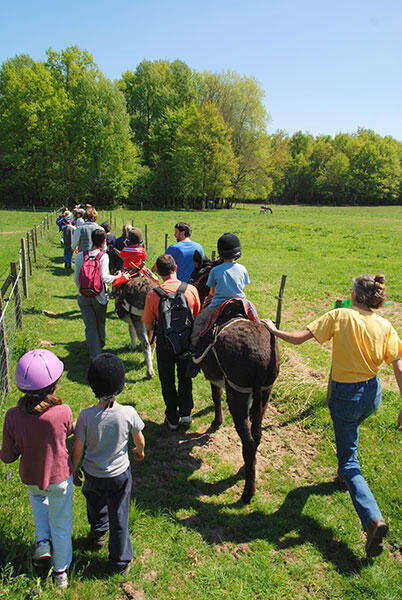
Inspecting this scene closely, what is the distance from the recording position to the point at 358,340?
3.36m

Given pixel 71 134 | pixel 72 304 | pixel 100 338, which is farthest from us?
pixel 71 134

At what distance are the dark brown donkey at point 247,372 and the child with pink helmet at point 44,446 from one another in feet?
5.56

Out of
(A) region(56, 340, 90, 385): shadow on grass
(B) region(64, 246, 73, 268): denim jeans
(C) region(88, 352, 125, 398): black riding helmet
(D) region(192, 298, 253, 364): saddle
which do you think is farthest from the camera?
(B) region(64, 246, 73, 268): denim jeans

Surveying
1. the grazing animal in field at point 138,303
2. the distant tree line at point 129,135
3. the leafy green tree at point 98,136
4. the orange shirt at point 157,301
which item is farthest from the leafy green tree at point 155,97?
the orange shirt at point 157,301

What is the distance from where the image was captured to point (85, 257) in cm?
597

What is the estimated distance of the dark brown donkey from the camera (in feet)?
12.4

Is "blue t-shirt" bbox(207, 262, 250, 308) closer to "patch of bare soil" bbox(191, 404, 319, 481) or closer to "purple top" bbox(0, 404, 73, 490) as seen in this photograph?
"patch of bare soil" bbox(191, 404, 319, 481)

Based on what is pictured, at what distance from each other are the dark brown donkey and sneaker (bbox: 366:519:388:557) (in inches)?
44.7

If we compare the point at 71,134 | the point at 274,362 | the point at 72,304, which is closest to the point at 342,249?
the point at 72,304

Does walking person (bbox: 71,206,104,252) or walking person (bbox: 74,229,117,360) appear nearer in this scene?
walking person (bbox: 74,229,117,360)

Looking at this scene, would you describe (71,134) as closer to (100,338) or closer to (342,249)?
(342,249)

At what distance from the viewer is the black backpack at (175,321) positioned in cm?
458

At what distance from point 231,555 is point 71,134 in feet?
156

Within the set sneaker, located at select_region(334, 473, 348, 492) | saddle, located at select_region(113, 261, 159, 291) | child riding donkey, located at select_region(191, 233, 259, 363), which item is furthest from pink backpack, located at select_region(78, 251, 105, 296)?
sneaker, located at select_region(334, 473, 348, 492)
